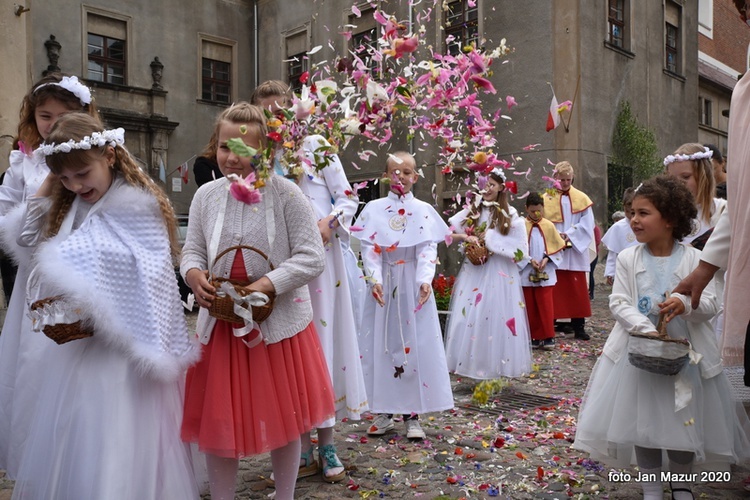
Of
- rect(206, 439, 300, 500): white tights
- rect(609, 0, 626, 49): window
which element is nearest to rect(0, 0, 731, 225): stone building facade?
rect(609, 0, 626, 49): window

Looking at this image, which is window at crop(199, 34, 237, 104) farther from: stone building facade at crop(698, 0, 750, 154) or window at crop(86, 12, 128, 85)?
stone building facade at crop(698, 0, 750, 154)

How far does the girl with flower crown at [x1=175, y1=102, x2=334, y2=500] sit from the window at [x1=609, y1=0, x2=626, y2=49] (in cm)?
1673

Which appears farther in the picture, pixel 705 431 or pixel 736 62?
pixel 736 62

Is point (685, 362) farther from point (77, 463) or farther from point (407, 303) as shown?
point (77, 463)

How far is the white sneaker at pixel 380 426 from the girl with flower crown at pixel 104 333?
86.4 inches

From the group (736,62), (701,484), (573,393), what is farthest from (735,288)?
(736,62)

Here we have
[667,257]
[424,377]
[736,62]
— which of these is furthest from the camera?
[736,62]

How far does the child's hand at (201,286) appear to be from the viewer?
2883 mm

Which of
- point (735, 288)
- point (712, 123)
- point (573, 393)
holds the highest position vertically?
point (712, 123)

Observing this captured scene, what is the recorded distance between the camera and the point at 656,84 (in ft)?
65.0

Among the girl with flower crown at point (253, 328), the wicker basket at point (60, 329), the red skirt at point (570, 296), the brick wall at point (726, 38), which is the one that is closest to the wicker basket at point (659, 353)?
the girl with flower crown at point (253, 328)

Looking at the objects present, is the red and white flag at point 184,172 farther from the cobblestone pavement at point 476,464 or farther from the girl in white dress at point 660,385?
the girl in white dress at point 660,385

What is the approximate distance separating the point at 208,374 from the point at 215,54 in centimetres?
2276

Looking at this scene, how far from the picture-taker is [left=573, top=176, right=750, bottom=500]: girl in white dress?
342 centimetres
